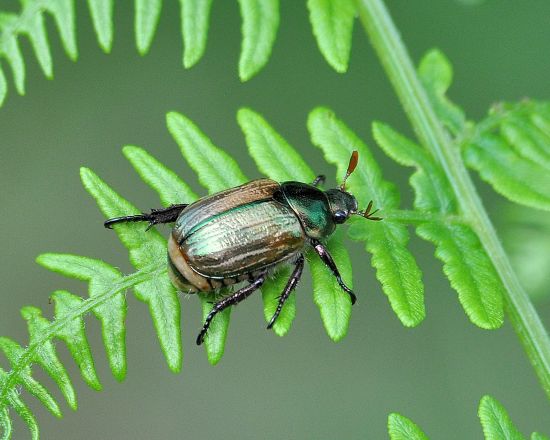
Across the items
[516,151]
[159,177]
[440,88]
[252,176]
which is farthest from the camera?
[252,176]

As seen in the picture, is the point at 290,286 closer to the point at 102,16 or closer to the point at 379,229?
the point at 379,229

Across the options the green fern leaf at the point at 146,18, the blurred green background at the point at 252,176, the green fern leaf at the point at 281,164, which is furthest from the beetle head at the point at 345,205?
the blurred green background at the point at 252,176

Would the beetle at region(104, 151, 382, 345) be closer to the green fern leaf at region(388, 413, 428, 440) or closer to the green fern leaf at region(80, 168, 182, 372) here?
the green fern leaf at region(80, 168, 182, 372)

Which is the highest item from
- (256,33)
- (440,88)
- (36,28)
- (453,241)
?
(36,28)

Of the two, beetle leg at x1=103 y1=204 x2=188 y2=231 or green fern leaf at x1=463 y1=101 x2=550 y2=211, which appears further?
green fern leaf at x1=463 y1=101 x2=550 y2=211

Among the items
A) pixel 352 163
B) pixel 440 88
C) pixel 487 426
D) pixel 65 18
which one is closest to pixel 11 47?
pixel 65 18

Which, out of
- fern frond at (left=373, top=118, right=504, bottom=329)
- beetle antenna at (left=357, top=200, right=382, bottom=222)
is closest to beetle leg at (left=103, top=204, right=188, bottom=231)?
beetle antenna at (left=357, top=200, right=382, bottom=222)
